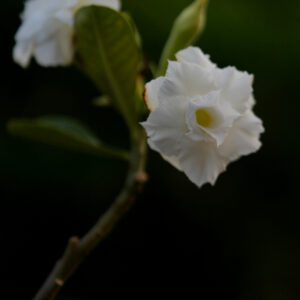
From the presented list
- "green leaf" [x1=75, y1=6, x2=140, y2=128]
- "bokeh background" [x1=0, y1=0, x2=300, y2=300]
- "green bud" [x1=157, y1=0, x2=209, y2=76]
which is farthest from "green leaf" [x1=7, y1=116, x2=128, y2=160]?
"bokeh background" [x1=0, y1=0, x2=300, y2=300]

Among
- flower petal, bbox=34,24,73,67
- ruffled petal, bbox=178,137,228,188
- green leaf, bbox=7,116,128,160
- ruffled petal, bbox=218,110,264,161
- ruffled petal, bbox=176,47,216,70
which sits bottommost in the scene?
green leaf, bbox=7,116,128,160

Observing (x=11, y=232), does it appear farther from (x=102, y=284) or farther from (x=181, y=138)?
(x=181, y=138)

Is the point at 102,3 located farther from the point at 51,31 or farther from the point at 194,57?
the point at 194,57

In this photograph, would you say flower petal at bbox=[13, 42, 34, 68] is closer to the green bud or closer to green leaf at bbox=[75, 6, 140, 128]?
green leaf at bbox=[75, 6, 140, 128]

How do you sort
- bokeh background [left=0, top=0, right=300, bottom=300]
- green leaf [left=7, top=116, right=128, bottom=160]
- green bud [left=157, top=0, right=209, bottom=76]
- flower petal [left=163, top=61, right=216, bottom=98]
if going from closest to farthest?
flower petal [left=163, top=61, right=216, bottom=98], green bud [left=157, top=0, right=209, bottom=76], green leaf [left=7, top=116, right=128, bottom=160], bokeh background [left=0, top=0, right=300, bottom=300]

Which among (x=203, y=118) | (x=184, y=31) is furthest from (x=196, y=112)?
(x=184, y=31)

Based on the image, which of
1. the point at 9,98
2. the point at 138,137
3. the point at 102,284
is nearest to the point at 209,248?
the point at 102,284

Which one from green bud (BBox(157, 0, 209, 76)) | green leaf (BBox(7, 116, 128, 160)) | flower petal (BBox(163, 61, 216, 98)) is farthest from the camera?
green leaf (BBox(7, 116, 128, 160))

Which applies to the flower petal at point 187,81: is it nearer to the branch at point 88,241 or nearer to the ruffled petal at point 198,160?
the ruffled petal at point 198,160
